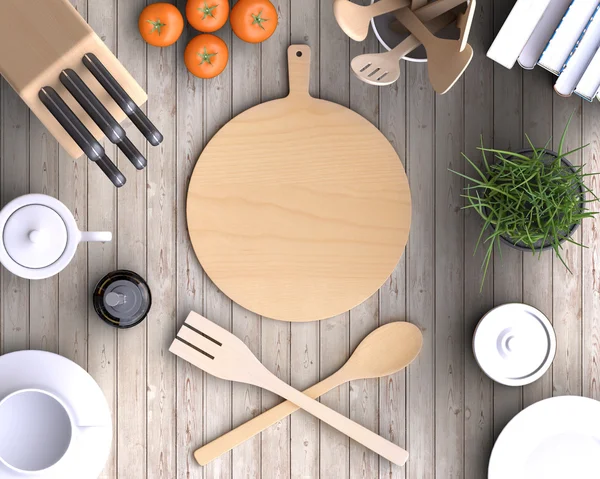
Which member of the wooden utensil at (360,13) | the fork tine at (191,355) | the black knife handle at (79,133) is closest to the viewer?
the black knife handle at (79,133)

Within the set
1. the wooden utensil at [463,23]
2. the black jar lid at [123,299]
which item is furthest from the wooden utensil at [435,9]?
the black jar lid at [123,299]

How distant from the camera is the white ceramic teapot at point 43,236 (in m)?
0.96

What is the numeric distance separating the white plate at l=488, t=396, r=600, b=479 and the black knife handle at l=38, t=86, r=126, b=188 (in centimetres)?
76

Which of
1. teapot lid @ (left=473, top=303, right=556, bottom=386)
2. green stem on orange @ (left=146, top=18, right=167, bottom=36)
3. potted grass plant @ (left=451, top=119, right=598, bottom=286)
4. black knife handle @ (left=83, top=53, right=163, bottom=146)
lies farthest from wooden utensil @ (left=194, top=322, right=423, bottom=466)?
green stem on orange @ (left=146, top=18, right=167, bottom=36)

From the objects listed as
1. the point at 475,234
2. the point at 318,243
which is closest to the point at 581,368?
the point at 475,234

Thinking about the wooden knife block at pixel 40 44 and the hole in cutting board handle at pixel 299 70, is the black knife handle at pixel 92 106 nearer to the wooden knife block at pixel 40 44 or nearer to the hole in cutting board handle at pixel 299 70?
the wooden knife block at pixel 40 44

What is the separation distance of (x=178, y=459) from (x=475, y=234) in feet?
2.15

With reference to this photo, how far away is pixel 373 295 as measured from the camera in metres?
1.10

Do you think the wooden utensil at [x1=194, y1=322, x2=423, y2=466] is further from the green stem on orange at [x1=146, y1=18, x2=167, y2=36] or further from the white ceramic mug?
the green stem on orange at [x1=146, y1=18, x2=167, y2=36]

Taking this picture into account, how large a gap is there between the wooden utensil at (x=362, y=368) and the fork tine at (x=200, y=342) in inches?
5.4

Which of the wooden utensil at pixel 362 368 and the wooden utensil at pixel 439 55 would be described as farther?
the wooden utensil at pixel 362 368

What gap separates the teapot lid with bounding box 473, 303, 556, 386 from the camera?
1.05 meters

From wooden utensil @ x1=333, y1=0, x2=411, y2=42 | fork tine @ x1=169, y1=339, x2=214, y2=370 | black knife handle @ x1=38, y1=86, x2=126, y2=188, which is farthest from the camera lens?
fork tine @ x1=169, y1=339, x2=214, y2=370

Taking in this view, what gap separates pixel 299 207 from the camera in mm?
1078
